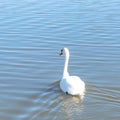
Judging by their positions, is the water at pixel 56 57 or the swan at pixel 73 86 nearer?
the water at pixel 56 57

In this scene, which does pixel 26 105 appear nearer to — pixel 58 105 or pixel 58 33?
pixel 58 105

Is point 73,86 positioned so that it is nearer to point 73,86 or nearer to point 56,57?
point 73,86

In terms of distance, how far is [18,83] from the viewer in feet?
38.3

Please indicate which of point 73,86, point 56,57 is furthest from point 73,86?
point 56,57

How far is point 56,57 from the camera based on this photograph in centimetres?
1352

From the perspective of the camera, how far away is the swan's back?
10695mm

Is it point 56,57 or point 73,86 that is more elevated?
point 56,57

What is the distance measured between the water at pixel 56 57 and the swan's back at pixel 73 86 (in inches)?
6.5

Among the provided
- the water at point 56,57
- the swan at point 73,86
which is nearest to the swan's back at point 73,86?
the swan at point 73,86

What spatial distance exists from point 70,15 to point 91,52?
4.59m

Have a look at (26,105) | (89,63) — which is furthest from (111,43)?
(26,105)

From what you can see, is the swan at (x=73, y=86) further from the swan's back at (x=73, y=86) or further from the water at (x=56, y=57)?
the water at (x=56, y=57)

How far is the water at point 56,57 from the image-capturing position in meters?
10.1

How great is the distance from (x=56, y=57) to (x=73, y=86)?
2.92 meters
